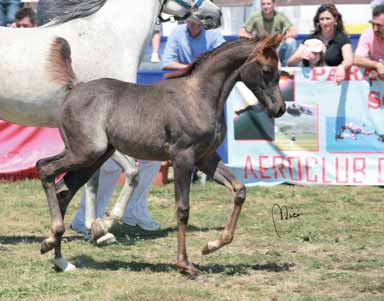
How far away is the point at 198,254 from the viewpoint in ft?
25.0

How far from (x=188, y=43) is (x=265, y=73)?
5.00m

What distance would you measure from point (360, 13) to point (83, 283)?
10.6m

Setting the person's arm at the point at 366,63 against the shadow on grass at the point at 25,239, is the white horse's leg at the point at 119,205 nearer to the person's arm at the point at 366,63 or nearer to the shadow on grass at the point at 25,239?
the shadow on grass at the point at 25,239

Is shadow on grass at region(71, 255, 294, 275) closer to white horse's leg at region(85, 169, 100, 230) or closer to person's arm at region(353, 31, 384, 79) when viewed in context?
white horse's leg at region(85, 169, 100, 230)

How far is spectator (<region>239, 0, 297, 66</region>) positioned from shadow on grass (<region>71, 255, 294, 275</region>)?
5.97m

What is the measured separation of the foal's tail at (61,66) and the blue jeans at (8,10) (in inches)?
323

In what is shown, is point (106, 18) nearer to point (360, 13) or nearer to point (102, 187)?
point (102, 187)

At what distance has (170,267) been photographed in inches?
280

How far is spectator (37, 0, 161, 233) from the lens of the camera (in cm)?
850

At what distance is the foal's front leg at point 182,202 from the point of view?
264 inches

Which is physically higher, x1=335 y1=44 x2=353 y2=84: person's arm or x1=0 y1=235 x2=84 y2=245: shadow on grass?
x1=335 y1=44 x2=353 y2=84: person's arm

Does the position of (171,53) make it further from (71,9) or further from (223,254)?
(223,254)

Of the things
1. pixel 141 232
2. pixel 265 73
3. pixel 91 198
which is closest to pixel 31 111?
pixel 91 198
